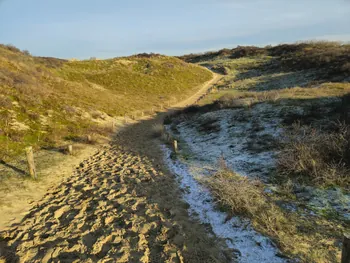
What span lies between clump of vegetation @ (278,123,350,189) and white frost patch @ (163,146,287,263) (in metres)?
2.79

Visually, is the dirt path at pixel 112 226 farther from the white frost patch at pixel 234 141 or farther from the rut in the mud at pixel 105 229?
the white frost patch at pixel 234 141

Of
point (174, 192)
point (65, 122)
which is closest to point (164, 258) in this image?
point (174, 192)

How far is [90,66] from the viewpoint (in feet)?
151

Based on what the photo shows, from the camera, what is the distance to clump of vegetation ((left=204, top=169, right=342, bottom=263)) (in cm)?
498

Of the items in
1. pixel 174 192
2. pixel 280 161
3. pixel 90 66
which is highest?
pixel 90 66

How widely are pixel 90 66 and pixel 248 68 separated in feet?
108

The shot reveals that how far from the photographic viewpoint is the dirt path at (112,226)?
5414 mm

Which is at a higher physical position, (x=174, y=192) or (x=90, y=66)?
(x=90, y=66)

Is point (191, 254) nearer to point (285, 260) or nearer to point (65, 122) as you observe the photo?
point (285, 260)

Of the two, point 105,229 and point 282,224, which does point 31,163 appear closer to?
point 105,229

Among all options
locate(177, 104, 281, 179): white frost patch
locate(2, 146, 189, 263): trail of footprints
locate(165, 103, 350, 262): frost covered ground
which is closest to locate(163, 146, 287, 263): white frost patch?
locate(165, 103, 350, 262): frost covered ground

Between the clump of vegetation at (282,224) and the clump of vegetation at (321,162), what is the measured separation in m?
1.36

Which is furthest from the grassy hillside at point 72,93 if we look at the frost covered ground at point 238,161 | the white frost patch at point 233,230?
the white frost patch at point 233,230

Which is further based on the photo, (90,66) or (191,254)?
(90,66)
